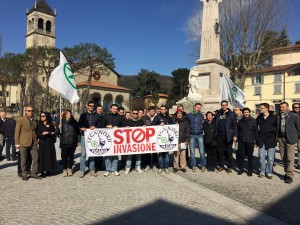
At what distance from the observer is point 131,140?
8430mm

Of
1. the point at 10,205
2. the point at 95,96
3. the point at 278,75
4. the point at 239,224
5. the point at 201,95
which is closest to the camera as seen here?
the point at 239,224

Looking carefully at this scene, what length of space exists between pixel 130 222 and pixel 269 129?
493cm

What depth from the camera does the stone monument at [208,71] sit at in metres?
13.7

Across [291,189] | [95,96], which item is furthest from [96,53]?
[291,189]

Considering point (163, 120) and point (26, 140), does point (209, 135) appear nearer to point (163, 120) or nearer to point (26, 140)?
point (163, 120)

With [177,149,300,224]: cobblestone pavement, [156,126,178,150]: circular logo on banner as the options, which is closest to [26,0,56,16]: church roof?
[156,126,178,150]: circular logo on banner

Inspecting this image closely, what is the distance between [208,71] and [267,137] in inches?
271

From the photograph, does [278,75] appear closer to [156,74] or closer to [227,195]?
[156,74]

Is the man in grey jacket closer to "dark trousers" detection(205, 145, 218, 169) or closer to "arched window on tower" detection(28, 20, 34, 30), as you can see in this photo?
"dark trousers" detection(205, 145, 218, 169)

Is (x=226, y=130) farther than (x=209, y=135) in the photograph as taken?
No

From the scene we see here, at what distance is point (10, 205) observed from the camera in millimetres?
5426

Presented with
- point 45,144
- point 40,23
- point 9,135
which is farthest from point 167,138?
point 40,23

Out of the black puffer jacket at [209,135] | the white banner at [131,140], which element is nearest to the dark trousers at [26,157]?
the white banner at [131,140]

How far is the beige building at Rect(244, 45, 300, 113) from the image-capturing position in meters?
54.7
